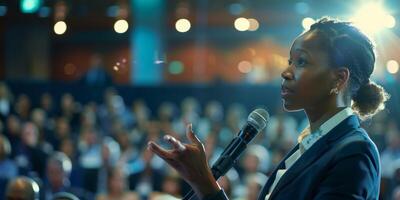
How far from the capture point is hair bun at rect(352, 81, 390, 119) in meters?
1.70

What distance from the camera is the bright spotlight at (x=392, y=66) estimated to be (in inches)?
340

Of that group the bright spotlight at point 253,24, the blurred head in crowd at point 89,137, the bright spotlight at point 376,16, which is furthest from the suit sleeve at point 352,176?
the bright spotlight at point 253,24

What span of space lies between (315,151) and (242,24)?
1270 cm

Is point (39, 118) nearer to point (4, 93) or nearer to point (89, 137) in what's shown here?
point (89, 137)

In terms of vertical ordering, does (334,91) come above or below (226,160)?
above

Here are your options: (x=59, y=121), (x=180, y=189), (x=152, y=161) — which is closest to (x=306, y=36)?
(x=180, y=189)

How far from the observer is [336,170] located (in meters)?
1.43

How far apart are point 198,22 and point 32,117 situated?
5.24 metres

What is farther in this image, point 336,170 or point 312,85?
point 312,85

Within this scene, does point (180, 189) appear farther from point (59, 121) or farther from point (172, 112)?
point (172, 112)

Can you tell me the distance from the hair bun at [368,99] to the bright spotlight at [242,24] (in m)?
11.9

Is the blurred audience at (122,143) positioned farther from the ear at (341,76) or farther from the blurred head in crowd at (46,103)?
the ear at (341,76)

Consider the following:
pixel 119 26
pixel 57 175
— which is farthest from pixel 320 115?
pixel 119 26

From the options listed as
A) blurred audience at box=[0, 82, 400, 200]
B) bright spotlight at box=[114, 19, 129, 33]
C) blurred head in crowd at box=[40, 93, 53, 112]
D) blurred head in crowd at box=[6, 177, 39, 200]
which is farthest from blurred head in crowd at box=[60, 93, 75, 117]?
blurred head in crowd at box=[6, 177, 39, 200]
